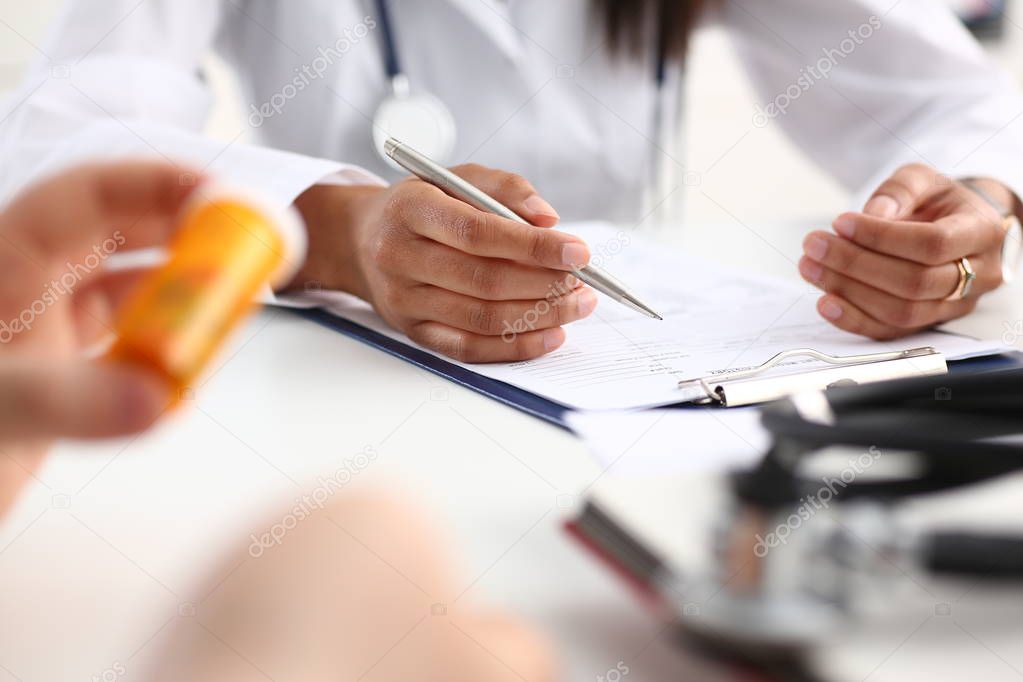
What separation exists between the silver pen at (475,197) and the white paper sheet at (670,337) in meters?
0.04

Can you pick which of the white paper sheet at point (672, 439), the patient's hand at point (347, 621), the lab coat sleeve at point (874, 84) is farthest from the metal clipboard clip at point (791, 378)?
the lab coat sleeve at point (874, 84)

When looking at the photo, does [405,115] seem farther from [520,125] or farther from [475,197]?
[475,197]

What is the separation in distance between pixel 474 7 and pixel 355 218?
39 centimetres

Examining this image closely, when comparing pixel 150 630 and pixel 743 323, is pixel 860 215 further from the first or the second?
pixel 150 630

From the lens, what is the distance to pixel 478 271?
1.68 ft

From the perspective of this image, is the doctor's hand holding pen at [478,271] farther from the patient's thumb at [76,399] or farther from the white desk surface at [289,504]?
the patient's thumb at [76,399]

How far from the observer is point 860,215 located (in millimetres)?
582

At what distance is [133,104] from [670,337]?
1.80ft

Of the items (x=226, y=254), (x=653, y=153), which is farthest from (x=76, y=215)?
(x=653, y=153)

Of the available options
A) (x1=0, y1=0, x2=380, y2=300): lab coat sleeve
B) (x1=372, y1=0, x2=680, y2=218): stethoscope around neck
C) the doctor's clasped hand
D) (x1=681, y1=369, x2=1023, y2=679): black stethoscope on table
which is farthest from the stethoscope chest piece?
(x1=681, y1=369, x2=1023, y2=679): black stethoscope on table

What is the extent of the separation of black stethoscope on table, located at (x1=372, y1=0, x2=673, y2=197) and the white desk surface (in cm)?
36

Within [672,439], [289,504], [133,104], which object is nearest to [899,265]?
[672,439]

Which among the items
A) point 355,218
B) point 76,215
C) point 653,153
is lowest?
point 653,153

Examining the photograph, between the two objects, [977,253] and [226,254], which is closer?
[226,254]
